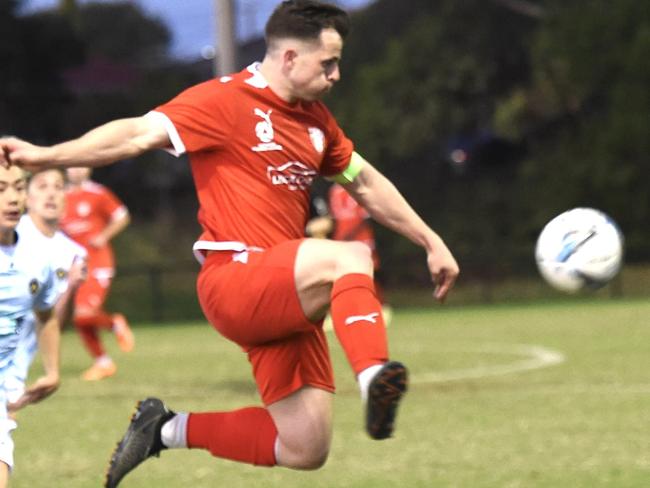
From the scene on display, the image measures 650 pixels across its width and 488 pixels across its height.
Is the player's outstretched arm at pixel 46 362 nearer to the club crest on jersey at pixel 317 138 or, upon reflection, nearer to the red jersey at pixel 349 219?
the club crest on jersey at pixel 317 138

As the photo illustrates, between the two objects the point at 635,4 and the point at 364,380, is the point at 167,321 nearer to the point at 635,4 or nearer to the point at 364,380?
the point at 635,4

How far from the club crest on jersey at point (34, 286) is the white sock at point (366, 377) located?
193 cm

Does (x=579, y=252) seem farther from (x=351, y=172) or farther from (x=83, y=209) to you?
(x=83, y=209)

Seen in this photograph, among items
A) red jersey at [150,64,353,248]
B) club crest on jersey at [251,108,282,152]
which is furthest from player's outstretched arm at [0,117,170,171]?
club crest on jersey at [251,108,282,152]

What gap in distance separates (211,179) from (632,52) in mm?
28693

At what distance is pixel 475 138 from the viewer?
39938 millimetres

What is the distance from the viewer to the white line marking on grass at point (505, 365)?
576 inches

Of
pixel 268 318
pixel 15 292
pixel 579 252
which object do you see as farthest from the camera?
pixel 579 252

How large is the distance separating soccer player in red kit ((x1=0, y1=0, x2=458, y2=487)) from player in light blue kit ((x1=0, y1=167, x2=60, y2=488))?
0.75 m

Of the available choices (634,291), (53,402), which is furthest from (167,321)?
(53,402)

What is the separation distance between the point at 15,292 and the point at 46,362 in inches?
26.1

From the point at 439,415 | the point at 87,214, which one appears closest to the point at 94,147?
the point at 439,415

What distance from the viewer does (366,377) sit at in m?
5.12

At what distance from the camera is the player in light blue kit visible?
6.13 meters
